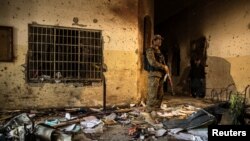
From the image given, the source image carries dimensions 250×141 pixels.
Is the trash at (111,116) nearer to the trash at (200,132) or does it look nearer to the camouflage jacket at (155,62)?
the camouflage jacket at (155,62)

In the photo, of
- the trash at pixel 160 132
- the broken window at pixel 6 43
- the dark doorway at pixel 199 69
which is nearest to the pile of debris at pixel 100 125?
the trash at pixel 160 132

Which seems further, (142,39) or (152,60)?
(142,39)

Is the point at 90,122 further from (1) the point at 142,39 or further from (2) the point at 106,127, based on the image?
(1) the point at 142,39

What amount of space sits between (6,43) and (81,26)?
6.11ft

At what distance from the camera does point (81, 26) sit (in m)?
6.91

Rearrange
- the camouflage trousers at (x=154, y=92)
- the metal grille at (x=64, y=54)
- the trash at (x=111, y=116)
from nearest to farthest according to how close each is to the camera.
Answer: the trash at (x=111, y=116) < the camouflage trousers at (x=154, y=92) < the metal grille at (x=64, y=54)

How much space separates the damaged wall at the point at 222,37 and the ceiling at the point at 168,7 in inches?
11.8

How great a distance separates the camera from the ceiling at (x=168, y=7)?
10.7m

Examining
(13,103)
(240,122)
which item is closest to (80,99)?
(13,103)

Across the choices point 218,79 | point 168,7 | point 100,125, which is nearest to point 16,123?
point 100,125

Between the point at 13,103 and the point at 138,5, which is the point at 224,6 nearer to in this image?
the point at 138,5

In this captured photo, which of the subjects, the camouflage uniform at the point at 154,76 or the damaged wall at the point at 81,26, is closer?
the camouflage uniform at the point at 154,76

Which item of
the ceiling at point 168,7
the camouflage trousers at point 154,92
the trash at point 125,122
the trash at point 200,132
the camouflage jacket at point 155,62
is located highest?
the ceiling at point 168,7

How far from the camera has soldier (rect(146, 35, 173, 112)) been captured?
19.6 ft
